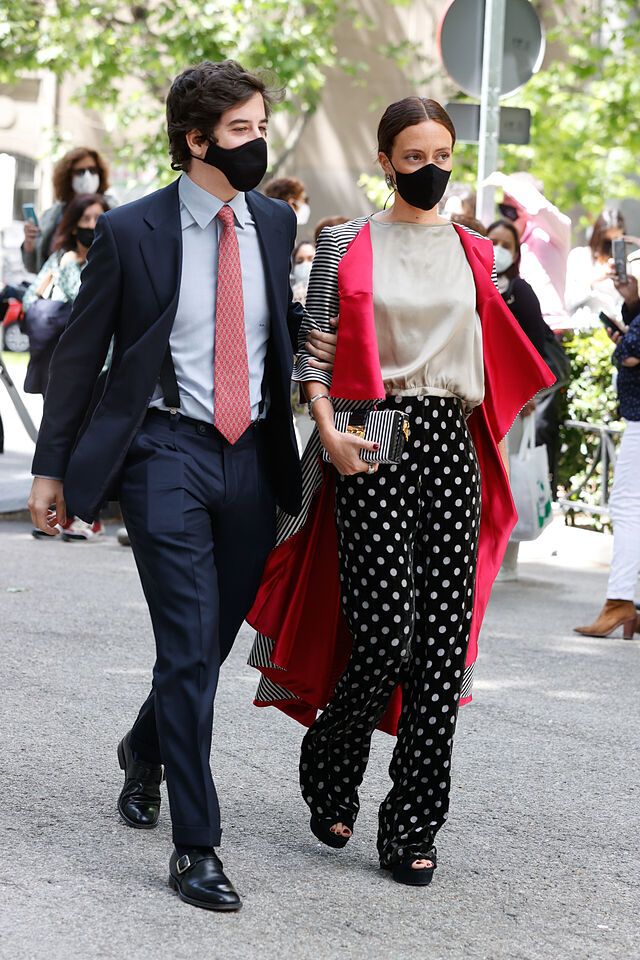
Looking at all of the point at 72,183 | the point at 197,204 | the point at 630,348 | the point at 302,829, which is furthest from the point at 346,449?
the point at 72,183

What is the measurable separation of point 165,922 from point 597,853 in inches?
51.3

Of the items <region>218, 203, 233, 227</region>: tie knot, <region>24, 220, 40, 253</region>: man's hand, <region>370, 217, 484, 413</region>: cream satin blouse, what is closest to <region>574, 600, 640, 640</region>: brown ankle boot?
<region>370, 217, 484, 413</region>: cream satin blouse

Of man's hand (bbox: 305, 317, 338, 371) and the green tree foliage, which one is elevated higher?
the green tree foliage

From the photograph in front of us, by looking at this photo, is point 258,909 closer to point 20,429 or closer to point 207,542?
point 207,542

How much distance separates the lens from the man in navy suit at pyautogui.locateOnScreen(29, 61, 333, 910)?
380cm

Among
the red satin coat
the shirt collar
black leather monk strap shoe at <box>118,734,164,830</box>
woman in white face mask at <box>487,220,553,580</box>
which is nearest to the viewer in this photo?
the shirt collar

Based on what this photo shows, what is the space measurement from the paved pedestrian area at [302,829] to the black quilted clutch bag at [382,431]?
1.06 metres

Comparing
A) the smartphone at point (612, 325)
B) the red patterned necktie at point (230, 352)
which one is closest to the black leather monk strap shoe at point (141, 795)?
the red patterned necktie at point (230, 352)

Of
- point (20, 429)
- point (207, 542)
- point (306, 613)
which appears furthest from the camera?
point (20, 429)

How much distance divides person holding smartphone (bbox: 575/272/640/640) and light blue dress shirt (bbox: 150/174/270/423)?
3700mm

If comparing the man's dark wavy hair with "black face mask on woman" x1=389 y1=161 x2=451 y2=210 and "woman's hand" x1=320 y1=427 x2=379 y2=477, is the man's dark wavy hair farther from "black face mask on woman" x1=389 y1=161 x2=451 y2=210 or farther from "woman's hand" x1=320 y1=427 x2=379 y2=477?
"woman's hand" x1=320 y1=427 x2=379 y2=477

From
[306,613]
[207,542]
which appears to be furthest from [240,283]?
[306,613]

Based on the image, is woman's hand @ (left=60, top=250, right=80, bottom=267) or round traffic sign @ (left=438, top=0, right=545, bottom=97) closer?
woman's hand @ (left=60, top=250, right=80, bottom=267)

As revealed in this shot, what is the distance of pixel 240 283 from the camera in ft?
12.9
